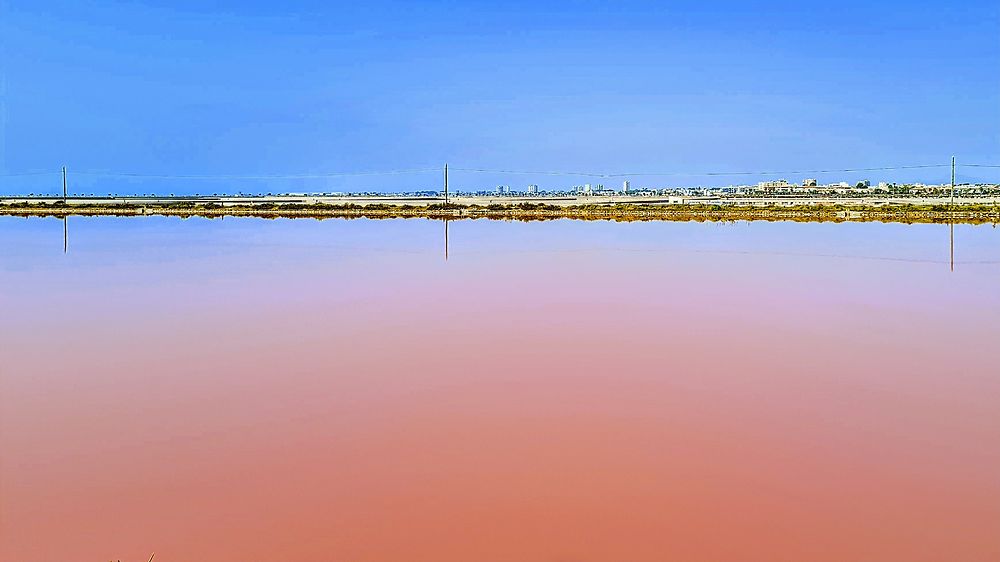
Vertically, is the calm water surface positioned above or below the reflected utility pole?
below

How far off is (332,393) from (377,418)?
2.05ft

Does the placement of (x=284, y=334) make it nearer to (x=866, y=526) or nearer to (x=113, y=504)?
(x=113, y=504)

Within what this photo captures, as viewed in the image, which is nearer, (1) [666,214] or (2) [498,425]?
(2) [498,425]

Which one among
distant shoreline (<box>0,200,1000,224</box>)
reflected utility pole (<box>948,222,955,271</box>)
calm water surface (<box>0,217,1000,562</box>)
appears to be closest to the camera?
calm water surface (<box>0,217,1000,562</box>)

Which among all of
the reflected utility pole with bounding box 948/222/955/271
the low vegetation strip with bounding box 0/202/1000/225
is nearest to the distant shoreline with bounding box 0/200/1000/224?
the low vegetation strip with bounding box 0/202/1000/225

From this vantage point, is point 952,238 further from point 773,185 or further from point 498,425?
point 773,185

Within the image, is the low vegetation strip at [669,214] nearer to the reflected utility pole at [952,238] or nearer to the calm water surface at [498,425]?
the reflected utility pole at [952,238]

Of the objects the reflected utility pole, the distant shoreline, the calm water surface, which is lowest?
the calm water surface

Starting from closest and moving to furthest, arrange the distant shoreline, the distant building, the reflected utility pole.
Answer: the reflected utility pole → the distant shoreline → the distant building

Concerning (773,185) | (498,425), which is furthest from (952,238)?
(773,185)

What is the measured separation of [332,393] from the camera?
535cm

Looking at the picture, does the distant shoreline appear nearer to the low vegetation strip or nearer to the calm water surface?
the low vegetation strip

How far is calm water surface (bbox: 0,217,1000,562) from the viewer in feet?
11.2

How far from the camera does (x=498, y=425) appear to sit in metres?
4.71
